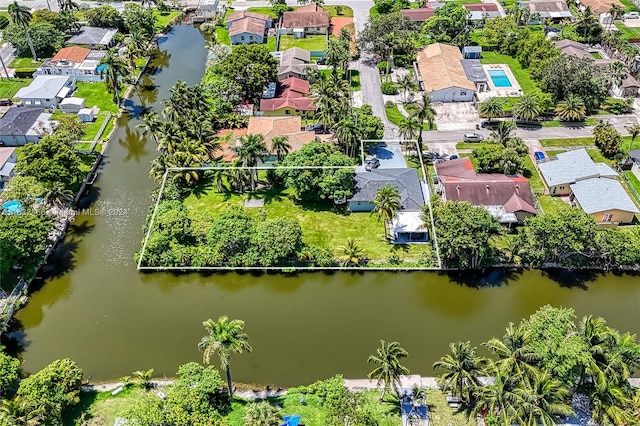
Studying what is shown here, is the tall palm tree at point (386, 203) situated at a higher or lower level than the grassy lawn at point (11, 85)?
lower

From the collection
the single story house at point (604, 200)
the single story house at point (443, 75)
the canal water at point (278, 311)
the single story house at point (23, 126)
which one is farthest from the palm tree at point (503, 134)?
the single story house at point (23, 126)

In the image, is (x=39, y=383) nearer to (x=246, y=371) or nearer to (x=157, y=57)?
(x=246, y=371)

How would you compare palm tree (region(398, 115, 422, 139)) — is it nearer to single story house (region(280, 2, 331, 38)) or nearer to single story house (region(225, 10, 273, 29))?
single story house (region(280, 2, 331, 38))

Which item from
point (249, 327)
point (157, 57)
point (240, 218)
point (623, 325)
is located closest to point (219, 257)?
point (240, 218)

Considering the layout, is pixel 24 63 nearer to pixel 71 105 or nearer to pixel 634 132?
pixel 71 105

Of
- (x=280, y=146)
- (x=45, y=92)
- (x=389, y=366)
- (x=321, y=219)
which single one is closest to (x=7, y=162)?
(x=45, y=92)

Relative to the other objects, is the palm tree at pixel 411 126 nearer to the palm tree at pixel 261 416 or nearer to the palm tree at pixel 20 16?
the palm tree at pixel 261 416
